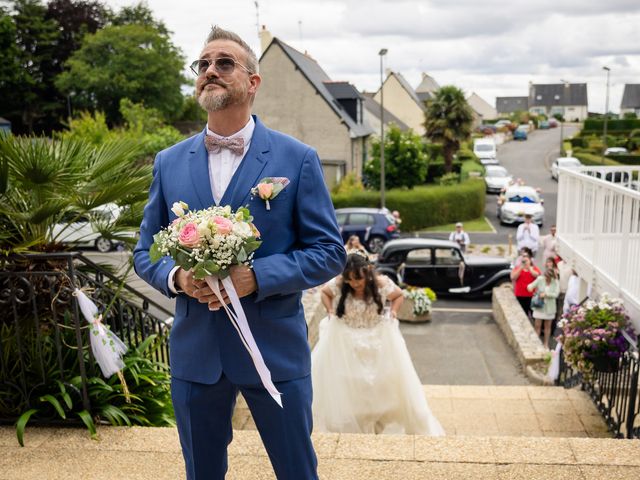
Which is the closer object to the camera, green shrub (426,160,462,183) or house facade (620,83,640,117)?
green shrub (426,160,462,183)

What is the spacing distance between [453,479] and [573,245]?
7419mm

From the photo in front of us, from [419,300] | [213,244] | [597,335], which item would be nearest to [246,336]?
[213,244]

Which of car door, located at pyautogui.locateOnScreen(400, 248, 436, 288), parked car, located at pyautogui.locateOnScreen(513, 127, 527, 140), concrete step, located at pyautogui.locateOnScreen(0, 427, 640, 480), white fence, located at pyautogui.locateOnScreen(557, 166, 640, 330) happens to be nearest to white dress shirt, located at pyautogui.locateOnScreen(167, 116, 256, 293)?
concrete step, located at pyautogui.locateOnScreen(0, 427, 640, 480)

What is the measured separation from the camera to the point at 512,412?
6.77 meters

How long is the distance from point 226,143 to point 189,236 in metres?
0.50

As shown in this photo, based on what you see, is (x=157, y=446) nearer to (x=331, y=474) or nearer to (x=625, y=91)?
(x=331, y=474)

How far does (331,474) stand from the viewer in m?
3.52

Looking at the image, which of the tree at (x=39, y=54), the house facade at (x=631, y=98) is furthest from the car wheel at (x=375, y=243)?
the house facade at (x=631, y=98)

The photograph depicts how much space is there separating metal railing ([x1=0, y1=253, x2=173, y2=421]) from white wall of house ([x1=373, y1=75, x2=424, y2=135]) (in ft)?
161

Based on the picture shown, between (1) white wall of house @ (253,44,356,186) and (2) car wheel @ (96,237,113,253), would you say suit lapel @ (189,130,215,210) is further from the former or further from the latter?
(1) white wall of house @ (253,44,356,186)

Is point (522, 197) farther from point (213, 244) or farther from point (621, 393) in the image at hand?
point (213, 244)

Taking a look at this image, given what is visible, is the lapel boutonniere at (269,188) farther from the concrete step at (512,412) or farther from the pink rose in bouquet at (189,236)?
the concrete step at (512,412)

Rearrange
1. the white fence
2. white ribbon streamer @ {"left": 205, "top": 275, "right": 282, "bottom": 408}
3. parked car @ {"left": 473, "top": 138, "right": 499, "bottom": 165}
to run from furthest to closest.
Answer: parked car @ {"left": 473, "top": 138, "right": 499, "bottom": 165}, the white fence, white ribbon streamer @ {"left": 205, "top": 275, "right": 282, "bottom": 408}

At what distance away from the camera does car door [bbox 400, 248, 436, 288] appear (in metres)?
15.0
